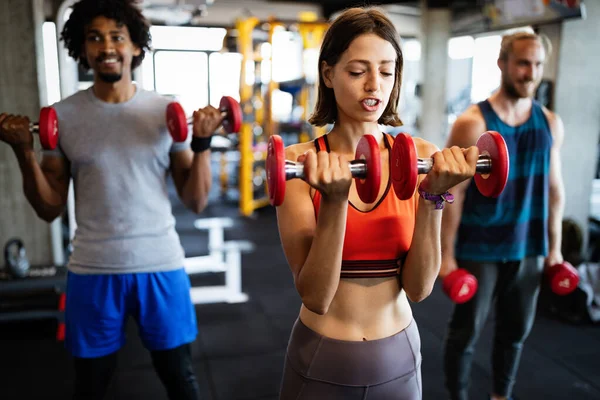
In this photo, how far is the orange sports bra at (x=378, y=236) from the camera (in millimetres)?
869

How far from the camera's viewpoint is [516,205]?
5.01 ft

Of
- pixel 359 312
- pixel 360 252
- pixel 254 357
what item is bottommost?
pixel 254 357

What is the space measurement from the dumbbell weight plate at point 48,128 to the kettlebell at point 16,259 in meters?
1.47

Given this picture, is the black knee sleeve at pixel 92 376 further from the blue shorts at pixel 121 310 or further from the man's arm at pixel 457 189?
the man's arm at pixel 457 189

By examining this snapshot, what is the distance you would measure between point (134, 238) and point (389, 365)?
0.70m

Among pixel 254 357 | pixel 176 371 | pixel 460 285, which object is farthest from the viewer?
pixel 254 357

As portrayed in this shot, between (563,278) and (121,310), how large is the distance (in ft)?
4.20

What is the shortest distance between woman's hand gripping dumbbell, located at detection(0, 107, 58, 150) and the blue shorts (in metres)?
0.33

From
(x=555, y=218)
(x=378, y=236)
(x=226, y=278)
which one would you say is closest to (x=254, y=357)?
(x=226, y=278)

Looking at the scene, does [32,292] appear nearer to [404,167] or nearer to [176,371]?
[176,371]

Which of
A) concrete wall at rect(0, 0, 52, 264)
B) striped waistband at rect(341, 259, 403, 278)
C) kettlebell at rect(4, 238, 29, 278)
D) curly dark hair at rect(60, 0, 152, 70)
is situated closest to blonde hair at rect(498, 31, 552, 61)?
striped waistband at rect(341, 259, 403, 278)

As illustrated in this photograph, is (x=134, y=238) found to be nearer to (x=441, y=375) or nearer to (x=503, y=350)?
(x=503, y=350)

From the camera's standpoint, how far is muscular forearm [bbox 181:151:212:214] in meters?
1.33

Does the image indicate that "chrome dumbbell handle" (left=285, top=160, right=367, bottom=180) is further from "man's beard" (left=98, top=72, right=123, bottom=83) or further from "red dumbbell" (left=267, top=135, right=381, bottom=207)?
"man's beard" (left=98, top=72, right=123, bottom=83)
